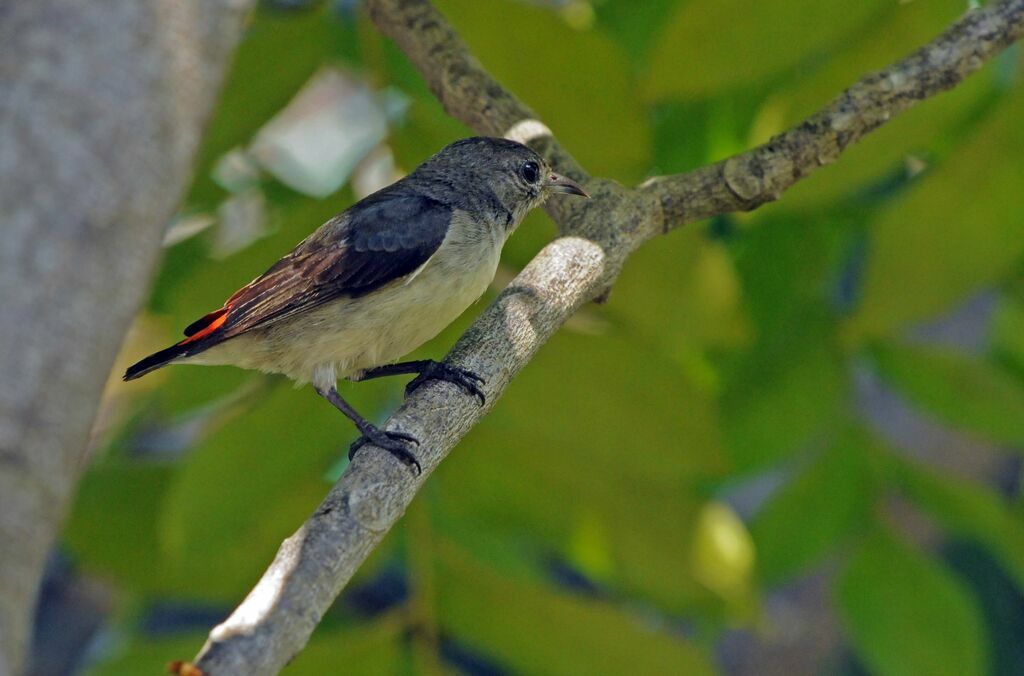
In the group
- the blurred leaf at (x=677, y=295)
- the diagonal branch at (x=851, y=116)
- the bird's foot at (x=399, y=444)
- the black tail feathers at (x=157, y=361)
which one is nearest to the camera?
the bird's foot at (x=399, y=444)

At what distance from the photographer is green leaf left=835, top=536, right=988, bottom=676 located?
348 centimetres

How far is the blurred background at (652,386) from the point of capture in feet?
11.3

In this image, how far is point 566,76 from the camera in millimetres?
3758

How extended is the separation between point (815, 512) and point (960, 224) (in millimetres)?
1016

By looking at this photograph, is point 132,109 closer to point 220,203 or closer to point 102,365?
point 102,365

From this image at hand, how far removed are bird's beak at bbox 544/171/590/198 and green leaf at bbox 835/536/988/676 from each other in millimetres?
1454

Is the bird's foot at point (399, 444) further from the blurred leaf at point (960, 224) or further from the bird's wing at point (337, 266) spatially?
the blurred leaf at point (960, 224)

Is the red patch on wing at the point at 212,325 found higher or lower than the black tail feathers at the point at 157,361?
higher

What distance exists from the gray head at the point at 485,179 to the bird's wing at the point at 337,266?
0.26 meters

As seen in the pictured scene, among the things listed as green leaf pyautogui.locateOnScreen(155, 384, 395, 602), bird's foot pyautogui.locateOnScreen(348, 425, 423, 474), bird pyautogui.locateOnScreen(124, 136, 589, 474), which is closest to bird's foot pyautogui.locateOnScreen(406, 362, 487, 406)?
bird's foot pyautogui.locateOnScreen(348, 425, 423, 474)

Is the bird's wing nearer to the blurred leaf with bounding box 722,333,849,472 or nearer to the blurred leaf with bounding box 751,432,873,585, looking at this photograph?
the blurred leaf with bounding box 722,333,849,472

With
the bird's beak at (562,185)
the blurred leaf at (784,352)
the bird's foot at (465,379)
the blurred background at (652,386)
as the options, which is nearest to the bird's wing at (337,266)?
the blurred background at (652,386)

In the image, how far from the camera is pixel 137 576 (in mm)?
3980

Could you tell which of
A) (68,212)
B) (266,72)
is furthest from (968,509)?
(68,212)
